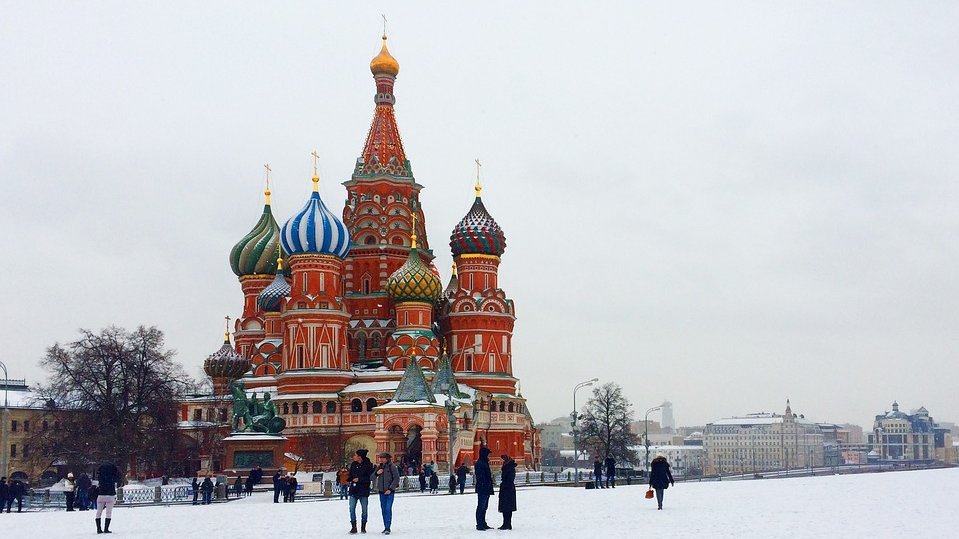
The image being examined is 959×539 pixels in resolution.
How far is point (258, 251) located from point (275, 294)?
5.42m

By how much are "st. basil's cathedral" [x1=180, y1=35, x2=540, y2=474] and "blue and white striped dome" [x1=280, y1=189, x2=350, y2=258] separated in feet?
0.21

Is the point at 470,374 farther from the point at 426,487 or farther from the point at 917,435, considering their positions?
the point at 917,435

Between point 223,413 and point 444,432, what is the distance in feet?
60.5

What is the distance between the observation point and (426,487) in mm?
41500

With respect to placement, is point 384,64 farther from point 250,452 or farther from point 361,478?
point 361,478

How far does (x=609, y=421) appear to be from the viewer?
7012 cm

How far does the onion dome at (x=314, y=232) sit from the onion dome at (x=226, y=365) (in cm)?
1075

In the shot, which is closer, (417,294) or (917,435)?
(417,294)

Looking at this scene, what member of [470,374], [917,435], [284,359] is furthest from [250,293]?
[917,435]

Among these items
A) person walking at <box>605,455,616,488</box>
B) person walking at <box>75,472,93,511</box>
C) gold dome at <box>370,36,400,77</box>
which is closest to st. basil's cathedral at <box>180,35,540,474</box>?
gold dome at <box>370,36,400,77</box>

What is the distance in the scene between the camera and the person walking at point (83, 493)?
30203mm

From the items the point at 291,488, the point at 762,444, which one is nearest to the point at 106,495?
the point at 291,488

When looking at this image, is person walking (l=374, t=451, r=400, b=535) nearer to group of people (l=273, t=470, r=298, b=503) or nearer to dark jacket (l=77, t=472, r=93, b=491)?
dark jacket (l=77, t=472, r=93, b=491)

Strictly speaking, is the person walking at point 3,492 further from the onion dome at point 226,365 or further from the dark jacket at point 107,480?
the onion dome at point 226,365
